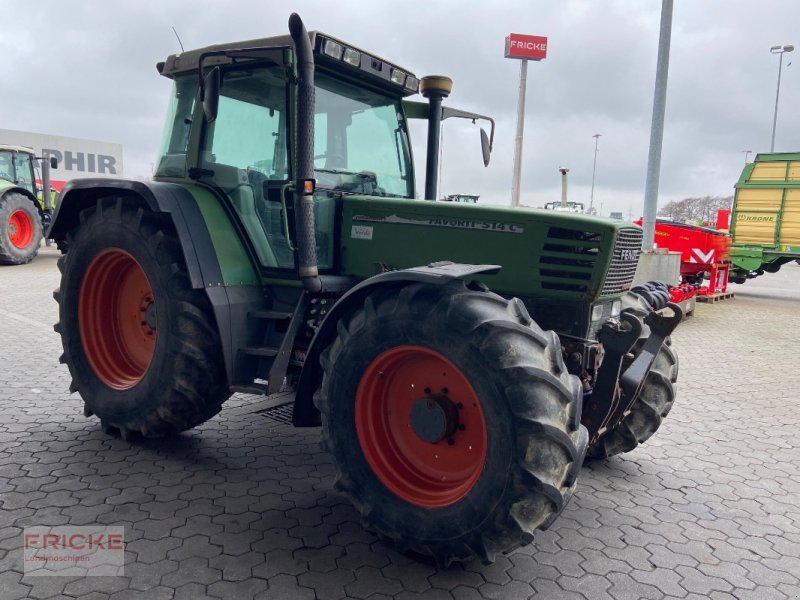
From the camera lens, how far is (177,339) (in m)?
3.81

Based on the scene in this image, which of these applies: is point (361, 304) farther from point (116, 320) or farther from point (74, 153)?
point (74, 153)

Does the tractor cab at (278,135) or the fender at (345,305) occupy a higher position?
the tractor cab at (278,135)

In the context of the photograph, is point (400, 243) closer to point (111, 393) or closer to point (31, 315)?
point (111, 393)

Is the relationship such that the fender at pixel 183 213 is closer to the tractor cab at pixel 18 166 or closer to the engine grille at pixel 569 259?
the engine grille at pixel 569 259

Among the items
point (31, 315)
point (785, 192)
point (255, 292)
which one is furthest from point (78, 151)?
point (255, 292)

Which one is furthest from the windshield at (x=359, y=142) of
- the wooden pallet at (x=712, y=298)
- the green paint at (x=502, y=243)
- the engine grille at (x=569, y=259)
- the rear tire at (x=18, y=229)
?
the rear tire at (x=18, y=229)

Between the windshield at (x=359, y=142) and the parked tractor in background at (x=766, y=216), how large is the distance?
13952 millimetres

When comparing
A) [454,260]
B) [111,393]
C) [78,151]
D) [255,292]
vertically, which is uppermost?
[78,151]

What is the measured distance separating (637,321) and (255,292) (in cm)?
232

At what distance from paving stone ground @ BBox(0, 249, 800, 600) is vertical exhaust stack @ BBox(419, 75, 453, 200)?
2.15m

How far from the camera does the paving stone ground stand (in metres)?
2.80

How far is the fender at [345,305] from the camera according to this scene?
111 inches

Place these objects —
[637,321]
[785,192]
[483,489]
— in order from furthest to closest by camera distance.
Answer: [785,192], [637,321], [483,489]

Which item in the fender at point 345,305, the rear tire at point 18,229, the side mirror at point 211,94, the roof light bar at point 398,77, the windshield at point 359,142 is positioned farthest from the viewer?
the rear tire at point 18,229
